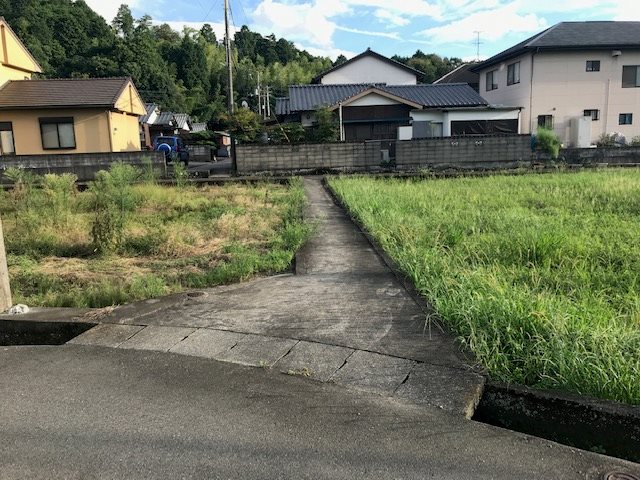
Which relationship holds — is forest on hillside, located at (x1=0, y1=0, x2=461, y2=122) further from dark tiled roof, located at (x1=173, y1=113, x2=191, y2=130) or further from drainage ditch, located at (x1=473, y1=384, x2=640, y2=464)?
drainage ditch, located at (x1=473, y1=384, x2=640, y2=464)

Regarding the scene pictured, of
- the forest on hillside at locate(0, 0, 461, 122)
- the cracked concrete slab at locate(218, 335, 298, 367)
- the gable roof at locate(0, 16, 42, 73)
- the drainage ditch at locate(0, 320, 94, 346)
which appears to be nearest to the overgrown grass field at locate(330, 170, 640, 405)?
the cracked concrete slab at locate(218, 335, 298, 367)

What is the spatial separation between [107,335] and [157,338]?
454 mm

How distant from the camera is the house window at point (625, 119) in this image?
89.9ft

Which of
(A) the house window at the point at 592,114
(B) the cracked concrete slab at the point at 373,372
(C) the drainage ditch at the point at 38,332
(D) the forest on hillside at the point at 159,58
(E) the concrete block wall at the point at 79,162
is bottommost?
(C) the drainage ditch at the point at 38,332

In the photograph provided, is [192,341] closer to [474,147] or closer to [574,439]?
[574,439]

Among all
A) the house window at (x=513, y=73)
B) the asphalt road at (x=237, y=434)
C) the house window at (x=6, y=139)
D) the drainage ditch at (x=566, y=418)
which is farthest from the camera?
the house window at (x=513, y=73)

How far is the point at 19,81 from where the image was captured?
2452 centimetres

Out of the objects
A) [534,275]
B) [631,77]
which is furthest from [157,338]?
[631,77]

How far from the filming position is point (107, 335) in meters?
4.10

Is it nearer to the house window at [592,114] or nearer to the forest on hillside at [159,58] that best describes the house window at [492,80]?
the house window at [592,114]

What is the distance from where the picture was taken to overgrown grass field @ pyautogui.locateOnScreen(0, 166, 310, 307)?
18.5ft

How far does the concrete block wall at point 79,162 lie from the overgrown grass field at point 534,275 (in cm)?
1089

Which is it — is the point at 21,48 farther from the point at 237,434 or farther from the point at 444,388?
the point at 444,388

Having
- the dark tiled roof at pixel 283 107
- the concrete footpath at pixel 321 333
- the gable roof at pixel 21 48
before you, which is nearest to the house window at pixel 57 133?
the gable roof at pixel 21 48
